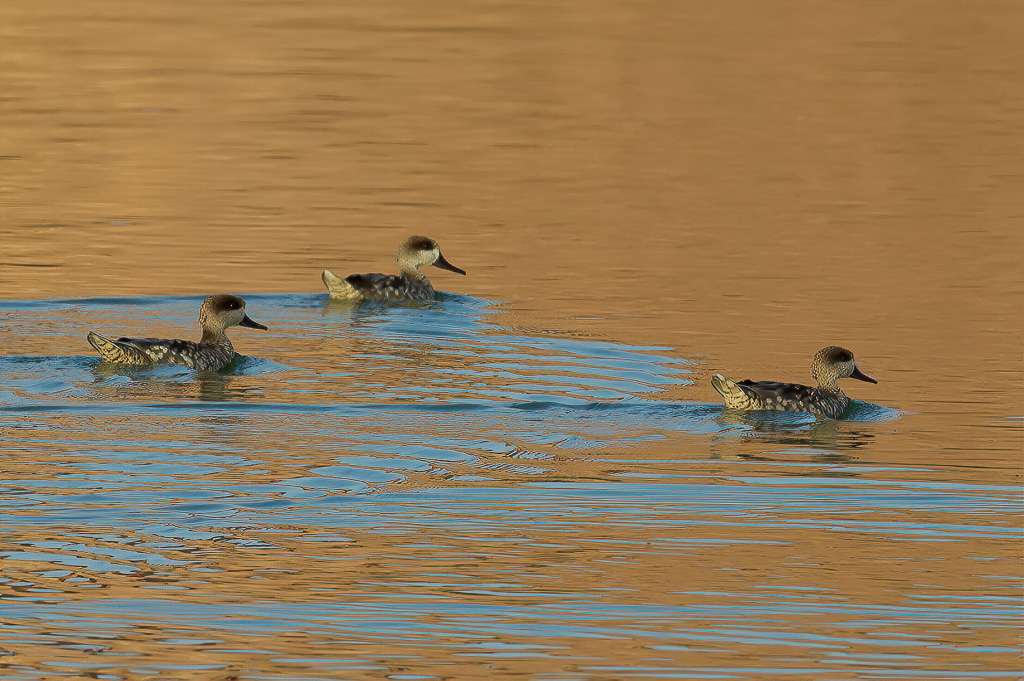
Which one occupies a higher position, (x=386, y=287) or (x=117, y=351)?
(x=386, y=287)

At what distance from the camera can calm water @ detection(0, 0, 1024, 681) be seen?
8039mm

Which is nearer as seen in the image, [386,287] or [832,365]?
[832,365]

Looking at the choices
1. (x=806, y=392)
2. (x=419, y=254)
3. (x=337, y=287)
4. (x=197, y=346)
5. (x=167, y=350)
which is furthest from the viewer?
(x=419, y=254)

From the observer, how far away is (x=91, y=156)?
26.6 meters

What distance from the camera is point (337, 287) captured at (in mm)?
16578

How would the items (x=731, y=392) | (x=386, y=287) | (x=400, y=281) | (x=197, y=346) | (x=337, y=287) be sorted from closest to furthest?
(x=731, y=392)
(x=197, y=346)
(x=337, y=287)
(x=386, y=287)
(x=400, y=281)

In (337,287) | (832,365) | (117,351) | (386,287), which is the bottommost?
(117,351)

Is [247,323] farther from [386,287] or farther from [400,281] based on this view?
[400,281]

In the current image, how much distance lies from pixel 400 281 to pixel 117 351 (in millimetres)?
3932

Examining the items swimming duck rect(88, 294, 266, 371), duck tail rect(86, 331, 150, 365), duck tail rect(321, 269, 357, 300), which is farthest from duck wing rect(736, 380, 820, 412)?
duck tail rect(321, 269, 357, 300)

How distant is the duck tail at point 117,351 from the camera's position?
13.4m

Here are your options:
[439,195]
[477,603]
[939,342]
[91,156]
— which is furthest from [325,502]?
[91,156]

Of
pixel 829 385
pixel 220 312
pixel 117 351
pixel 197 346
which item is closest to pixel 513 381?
pixel 829 385

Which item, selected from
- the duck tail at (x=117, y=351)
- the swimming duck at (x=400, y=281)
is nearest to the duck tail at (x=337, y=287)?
the swimming duck at (x=400, y=281)
